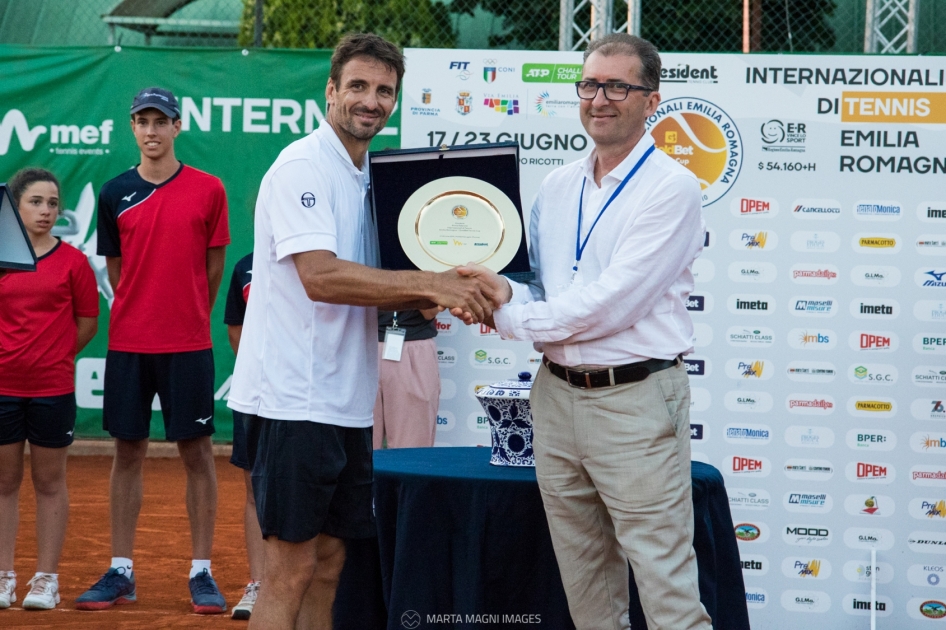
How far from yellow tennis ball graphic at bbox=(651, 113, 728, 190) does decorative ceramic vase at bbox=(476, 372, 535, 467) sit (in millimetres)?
1798

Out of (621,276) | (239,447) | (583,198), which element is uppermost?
(583,198)

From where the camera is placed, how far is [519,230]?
317 centimetres

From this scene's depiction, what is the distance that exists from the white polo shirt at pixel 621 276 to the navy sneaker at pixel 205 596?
245 cm

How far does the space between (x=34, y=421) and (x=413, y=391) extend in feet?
5.70

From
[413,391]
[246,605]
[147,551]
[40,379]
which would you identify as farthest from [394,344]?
[147,551]

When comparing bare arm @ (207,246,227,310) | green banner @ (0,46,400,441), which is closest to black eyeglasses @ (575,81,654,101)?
bare arm @ (207,246,227,310)

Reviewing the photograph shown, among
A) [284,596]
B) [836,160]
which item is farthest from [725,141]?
[284,596]

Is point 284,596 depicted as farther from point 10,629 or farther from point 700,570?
point 10,629

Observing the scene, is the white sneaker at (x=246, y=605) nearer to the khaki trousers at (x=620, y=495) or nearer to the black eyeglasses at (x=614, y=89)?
the khaki trousers at (x=620, y=495)

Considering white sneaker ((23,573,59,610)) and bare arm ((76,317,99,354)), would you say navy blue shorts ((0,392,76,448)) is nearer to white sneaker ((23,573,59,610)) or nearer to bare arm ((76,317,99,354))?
bare arm ((76,317,99,354))

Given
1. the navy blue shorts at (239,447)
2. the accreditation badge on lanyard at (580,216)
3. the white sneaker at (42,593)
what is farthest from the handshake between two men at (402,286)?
the white sneaker at (42,593)

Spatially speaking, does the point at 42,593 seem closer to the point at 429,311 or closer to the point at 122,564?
the point at 122,564

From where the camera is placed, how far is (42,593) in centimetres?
483

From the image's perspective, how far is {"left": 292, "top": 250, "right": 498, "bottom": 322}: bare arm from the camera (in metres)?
2.98
